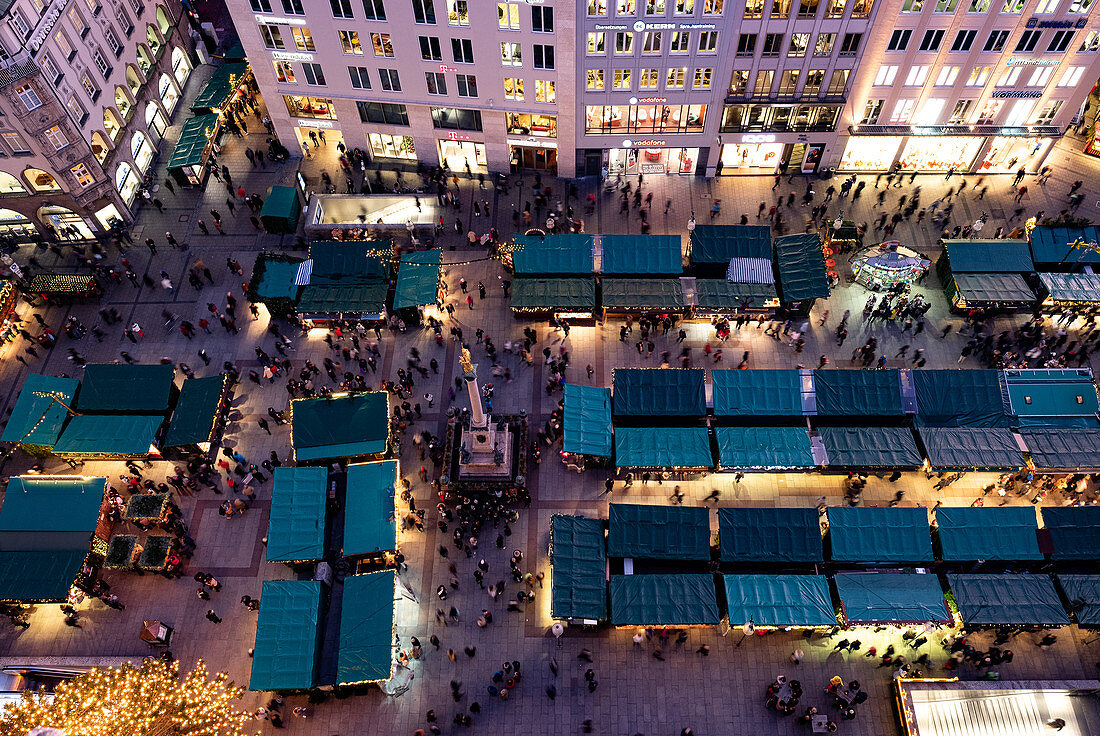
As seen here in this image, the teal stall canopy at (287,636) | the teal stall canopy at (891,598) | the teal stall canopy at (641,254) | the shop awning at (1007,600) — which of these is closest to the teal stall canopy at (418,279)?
the teal stall canopy at (641,254)

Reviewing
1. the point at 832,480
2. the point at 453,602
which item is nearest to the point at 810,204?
the point at 832,480

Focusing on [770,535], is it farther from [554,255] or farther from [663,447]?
[554,255]

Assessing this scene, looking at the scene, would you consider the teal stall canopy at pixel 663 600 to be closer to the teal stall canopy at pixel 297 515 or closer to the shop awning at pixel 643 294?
the teal stall canopy at pixel 297 515

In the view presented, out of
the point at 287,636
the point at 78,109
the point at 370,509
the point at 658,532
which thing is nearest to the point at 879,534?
the point at 658,532

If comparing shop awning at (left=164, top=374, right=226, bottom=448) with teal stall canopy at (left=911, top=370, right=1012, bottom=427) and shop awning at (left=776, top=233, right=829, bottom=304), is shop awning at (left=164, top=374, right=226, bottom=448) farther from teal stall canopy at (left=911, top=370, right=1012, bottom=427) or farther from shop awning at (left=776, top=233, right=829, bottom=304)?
teal stall canopy at (left=911, top=370, right=1012, bottom=427)

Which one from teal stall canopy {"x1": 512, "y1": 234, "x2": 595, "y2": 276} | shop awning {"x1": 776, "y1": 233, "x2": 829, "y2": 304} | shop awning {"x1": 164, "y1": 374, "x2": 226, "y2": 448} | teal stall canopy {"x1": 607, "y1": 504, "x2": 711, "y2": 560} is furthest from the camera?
teal stall canopy {"x1": 512, "y1": 234, "x2": 595, "y2": 276}

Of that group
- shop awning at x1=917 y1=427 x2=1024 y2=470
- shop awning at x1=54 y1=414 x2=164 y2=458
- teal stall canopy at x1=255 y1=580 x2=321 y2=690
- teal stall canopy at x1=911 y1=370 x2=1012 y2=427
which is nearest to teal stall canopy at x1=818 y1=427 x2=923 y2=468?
shop awning at x1=917 y1=427 x2=1024 y2=470

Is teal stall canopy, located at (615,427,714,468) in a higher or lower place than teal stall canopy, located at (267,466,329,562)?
higher
